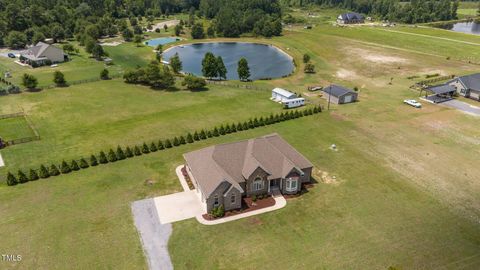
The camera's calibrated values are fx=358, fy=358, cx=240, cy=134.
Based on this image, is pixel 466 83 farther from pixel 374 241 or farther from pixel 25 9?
pixel 25 9

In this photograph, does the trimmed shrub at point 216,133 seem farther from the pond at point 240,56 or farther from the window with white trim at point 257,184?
the pond at point 240,56

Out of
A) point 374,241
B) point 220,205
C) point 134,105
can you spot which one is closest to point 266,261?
point 220,205

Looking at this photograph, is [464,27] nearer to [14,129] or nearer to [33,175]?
[14,129]

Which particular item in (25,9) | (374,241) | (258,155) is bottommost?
(374,241)

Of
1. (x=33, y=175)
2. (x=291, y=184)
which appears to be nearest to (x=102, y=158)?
(x=33, y=175)

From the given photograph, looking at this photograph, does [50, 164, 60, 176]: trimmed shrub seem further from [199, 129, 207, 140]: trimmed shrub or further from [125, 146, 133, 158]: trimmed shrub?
[199, 129, 207, 140]: trimmed shrub

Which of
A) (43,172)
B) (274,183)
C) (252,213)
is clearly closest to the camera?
(252,213)

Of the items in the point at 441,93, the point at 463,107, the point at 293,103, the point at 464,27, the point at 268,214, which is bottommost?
the point at 268,214
